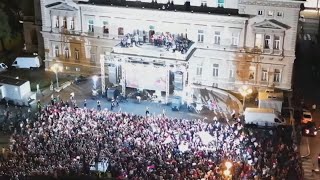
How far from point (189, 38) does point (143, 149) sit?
19826 millimetres

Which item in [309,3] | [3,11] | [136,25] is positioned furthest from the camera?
[309,3]

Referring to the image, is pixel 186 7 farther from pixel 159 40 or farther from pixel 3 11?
pixel 3 11

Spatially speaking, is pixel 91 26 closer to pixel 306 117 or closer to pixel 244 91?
pixel 244 91

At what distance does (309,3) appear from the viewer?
89.9 meters

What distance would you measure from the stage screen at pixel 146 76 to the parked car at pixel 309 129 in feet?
49.9

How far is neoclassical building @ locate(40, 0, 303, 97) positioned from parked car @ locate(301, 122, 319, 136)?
8.13 meters

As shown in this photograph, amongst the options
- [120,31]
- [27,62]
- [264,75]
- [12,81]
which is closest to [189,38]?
[120,31]

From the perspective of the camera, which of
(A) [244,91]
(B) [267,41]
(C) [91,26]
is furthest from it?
(C) [91,26]

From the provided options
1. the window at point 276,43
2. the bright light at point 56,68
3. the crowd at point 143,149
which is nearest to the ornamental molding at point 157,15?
the window at point 276,43

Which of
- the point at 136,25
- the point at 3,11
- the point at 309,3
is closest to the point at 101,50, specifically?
the point at 136,25

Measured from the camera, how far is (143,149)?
43812mm

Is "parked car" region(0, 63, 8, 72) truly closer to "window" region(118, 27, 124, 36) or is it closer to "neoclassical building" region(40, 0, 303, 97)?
"neoclassical building" region(40, 0, 303, 97)

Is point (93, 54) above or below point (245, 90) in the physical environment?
above

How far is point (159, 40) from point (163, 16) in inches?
145
